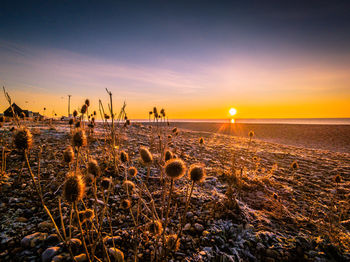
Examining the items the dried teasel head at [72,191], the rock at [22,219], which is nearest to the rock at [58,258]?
the dried teasel head at [72,191]

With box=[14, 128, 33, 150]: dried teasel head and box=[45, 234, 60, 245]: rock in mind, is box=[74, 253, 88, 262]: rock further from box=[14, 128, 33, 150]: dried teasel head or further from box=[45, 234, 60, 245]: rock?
box=[14, 128, 33, 150]: dried teasel head

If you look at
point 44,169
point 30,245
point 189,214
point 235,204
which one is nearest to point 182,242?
point 189,214

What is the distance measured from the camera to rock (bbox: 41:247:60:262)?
5.17 ft

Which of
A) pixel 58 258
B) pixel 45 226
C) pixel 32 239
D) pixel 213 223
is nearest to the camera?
pixel 58 258

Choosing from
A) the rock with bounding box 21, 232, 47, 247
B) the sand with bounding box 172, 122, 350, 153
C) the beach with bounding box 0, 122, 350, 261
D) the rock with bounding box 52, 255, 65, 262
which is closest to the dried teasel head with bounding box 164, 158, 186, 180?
the beach with bounding box 0, 122, 350, 261

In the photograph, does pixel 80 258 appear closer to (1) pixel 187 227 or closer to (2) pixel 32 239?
(2) pixel 32 239

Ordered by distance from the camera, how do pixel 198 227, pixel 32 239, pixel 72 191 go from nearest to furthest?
pixel 72 191
pixel 32 239
pixel 198 227

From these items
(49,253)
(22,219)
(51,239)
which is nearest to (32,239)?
(51,239)

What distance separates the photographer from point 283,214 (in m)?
2.80

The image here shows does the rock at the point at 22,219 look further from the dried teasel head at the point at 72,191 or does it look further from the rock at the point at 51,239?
the dried teasel head at the point at 72,191

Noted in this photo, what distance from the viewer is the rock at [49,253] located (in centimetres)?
157

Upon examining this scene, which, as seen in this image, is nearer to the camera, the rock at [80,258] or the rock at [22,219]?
the rock at [80,258]

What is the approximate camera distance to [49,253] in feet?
5.29

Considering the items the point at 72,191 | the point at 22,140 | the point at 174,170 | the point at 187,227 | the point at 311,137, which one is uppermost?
the point at 22,140
